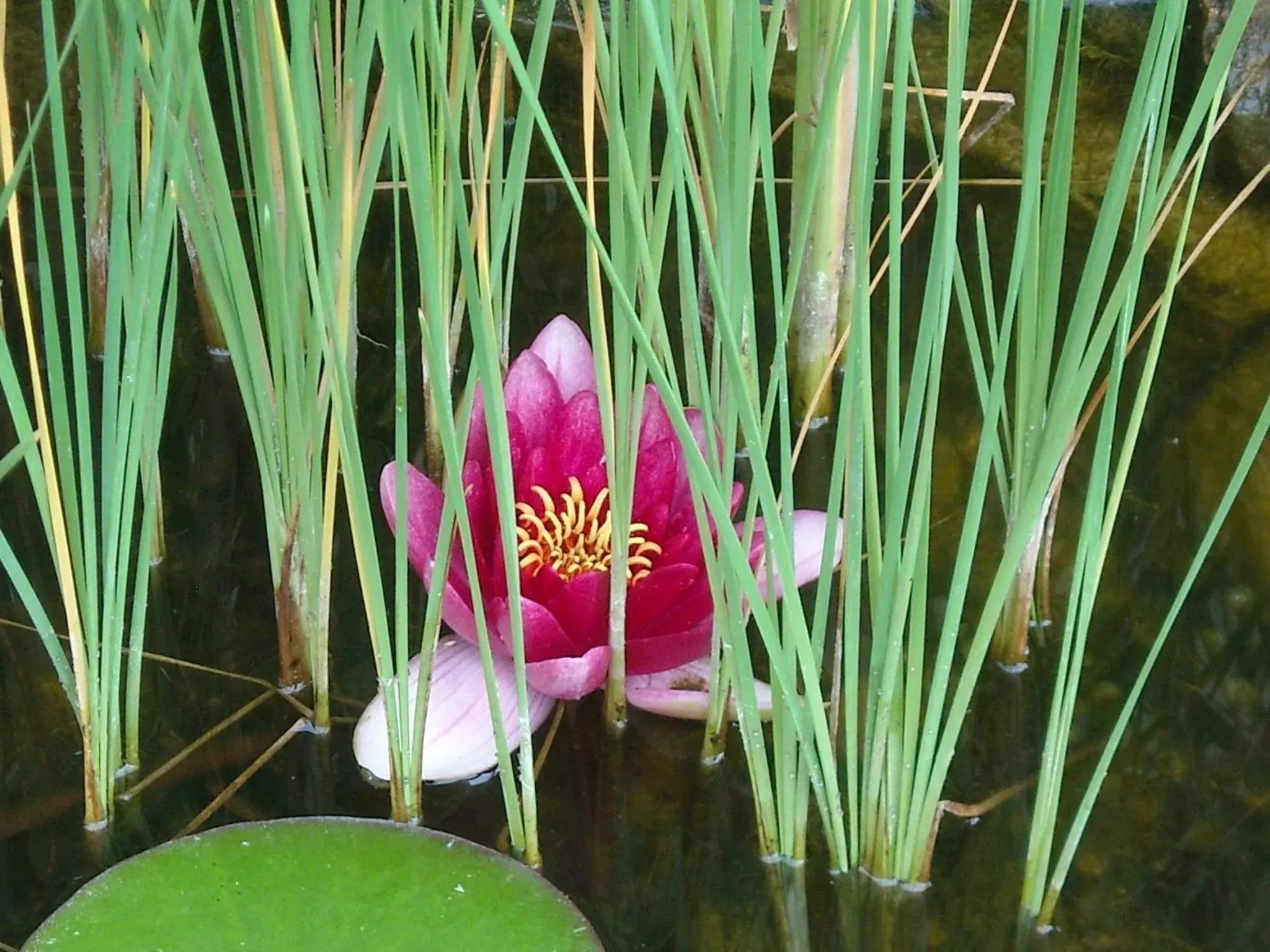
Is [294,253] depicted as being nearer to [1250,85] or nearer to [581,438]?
[581,438]

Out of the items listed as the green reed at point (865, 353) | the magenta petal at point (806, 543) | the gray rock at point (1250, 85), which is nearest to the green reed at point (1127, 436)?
the green reed at point (865, 353)

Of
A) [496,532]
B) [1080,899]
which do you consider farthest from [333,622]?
[1080,899]

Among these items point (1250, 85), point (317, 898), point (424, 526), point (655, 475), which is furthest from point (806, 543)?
point (1250, 85)

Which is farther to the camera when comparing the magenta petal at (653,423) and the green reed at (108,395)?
the magenta petal at (653,423)

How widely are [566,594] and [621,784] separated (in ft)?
0.30

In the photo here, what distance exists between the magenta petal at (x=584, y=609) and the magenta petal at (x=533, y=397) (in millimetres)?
111

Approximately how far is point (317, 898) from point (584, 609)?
174mm

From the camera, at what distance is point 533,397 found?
702 millimetres

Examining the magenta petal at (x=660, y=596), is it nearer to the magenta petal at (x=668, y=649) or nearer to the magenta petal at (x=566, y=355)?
the magenta petal at (x=668, y=649)

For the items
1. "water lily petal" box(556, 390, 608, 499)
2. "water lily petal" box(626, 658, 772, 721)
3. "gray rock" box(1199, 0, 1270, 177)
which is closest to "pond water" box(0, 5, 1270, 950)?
"water lily petal" box(626, 658, 772, 721)

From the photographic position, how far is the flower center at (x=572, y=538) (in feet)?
2.16

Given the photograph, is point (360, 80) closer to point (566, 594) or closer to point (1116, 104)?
point (566, 594)

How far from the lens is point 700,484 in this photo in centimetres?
44

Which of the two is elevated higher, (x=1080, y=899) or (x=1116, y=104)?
(x=1116, y=104)
